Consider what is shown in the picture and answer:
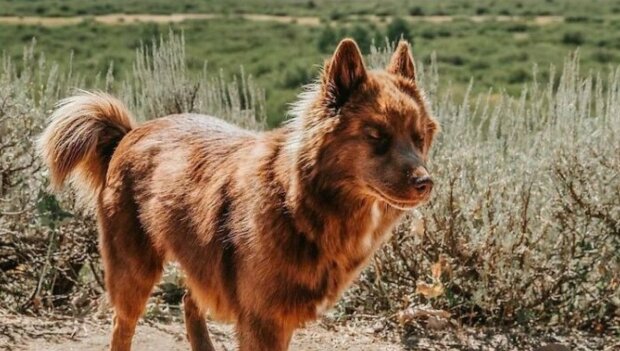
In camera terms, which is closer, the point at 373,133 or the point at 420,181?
the point at 420,181

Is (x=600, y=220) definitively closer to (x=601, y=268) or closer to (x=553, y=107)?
(x=601, y=268)

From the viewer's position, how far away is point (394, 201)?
14.6ft

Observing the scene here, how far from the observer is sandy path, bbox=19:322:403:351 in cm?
664

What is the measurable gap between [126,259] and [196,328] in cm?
76

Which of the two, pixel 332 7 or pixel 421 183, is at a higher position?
pixel 421 183

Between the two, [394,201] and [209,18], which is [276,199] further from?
[209,18]

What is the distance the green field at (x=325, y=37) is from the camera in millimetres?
33219

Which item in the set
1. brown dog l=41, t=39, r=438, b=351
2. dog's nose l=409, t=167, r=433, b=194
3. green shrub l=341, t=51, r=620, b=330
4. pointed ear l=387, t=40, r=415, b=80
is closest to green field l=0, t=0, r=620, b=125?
green shrub l=341, t=51, r=620, b=330

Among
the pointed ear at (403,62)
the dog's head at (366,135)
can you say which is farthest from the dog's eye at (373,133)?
the pointed ear at (403,62)

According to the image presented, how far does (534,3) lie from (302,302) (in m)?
61.8

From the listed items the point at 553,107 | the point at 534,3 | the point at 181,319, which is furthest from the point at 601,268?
the point at 534,3

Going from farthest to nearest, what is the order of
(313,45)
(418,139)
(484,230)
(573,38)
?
(313,45) → (573,38) → (484,230) → (418,139)

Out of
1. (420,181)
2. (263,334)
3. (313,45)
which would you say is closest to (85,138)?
(263,334)

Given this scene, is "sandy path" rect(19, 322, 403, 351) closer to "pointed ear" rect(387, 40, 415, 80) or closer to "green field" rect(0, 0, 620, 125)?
"pointed ear" rect(387, 40, 415, 80)
